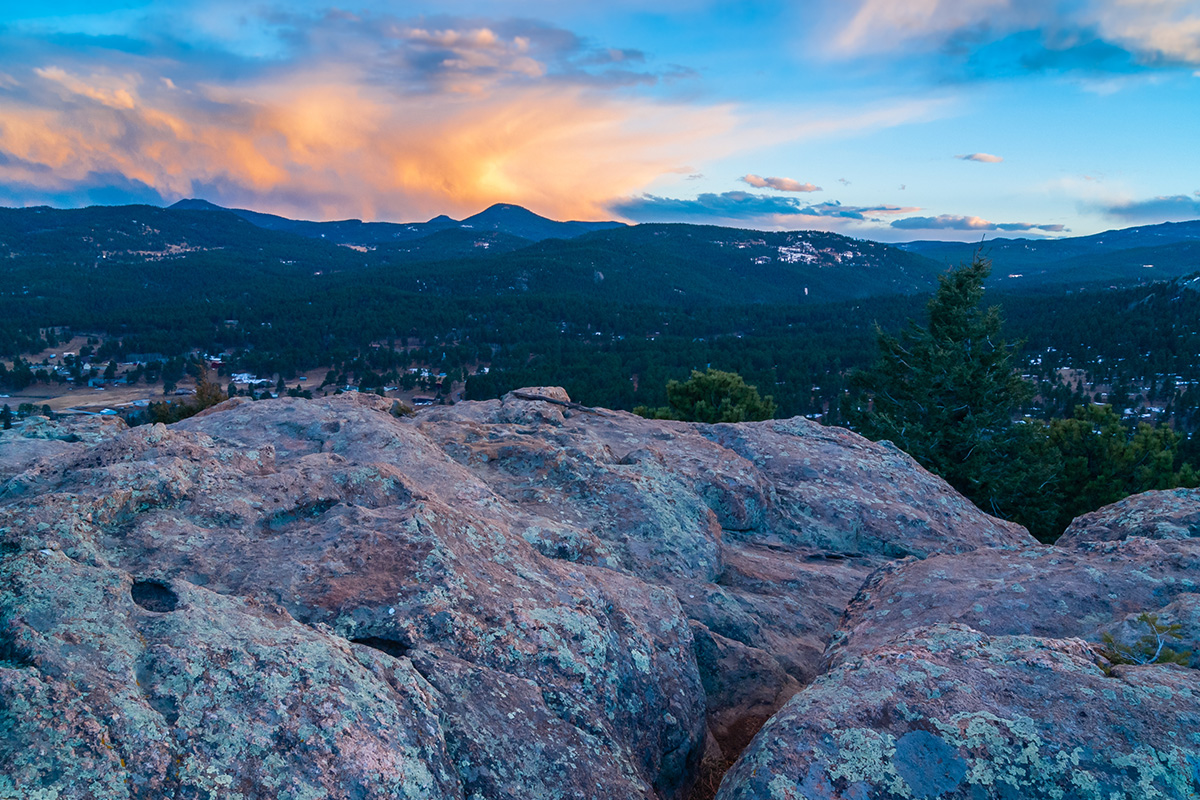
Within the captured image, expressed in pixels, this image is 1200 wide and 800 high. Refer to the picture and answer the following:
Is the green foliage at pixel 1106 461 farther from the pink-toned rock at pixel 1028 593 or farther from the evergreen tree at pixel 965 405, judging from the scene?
the pink-toned rock at pixel 1028 593

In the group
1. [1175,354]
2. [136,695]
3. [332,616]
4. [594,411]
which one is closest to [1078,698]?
[332,616]

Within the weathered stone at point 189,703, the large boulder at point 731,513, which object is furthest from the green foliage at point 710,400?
the weathered stone at point 189,703

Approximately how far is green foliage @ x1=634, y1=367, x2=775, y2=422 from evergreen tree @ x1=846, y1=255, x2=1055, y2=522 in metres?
6.79

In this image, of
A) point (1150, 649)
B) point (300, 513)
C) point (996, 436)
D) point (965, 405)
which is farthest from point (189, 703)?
point (996, 436)

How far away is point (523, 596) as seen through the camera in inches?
250

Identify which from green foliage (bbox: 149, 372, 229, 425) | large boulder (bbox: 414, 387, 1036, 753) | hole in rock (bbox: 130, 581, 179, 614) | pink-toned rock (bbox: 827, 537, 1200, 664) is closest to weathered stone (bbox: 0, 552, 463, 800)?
hole in rock (bbox: 130, 581, 179, 614)

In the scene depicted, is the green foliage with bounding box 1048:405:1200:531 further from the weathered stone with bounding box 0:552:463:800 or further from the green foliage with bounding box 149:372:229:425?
the green foliage with bounding box 149:372:229:425

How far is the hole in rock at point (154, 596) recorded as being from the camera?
196 inches

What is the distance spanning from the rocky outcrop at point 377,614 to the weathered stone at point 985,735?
1.42 m

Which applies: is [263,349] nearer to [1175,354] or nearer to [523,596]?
[523,596]

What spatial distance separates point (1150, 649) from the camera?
5.39 m

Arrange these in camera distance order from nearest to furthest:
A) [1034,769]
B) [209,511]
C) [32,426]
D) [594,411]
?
[1034,769] → [209,511] → [32,426] → [594,411]

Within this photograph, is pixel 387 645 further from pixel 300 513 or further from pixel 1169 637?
pixel 1169 637

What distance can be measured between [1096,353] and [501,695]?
5984 inches
